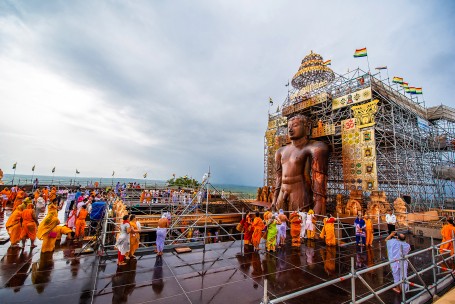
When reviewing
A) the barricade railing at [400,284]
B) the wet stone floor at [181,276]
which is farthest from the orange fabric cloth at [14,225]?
the barricade railing at [400,284]

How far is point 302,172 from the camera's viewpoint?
14.6 metres

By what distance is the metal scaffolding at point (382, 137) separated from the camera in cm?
1485

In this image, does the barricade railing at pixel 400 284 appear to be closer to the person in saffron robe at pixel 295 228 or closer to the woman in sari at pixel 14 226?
the person in saffron robe at pixel 295 228

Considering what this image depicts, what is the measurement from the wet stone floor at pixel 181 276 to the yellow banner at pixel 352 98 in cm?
1162

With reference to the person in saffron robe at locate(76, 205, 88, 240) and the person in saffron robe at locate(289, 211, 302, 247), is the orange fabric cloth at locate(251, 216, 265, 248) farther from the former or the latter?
the person in saffron robe at locate(76, 205, 88, 240)

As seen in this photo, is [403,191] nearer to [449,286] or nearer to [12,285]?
[449,286]

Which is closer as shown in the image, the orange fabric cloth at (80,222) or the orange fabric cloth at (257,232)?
the orange fabric cloth at (257,232)

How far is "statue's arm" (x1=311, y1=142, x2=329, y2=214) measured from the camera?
13.2m

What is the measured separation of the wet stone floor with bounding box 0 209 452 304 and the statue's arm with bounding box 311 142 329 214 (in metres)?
6.02

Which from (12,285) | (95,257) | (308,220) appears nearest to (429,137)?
(308,220)

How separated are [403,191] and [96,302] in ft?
64.1

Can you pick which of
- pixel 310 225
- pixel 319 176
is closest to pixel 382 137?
pixel 319 176

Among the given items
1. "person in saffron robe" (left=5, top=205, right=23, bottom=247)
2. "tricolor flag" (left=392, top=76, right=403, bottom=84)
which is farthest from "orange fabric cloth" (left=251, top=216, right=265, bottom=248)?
"tricolor flag" (left=392, top=76, right=403, bottom=84)

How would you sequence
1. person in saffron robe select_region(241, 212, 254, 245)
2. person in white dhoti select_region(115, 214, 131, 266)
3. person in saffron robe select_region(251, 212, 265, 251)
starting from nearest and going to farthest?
person in white dhoti select_region(115, 214, 131, 266) < person in saffron robe select_region(251, 212, 265, 251) < person in saffron robe select_region(241, 212, 254, 245)
